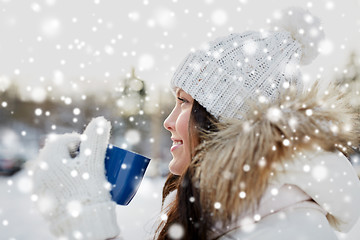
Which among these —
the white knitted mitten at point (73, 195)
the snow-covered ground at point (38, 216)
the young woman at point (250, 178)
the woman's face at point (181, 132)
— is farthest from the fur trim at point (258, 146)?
the snow-covered ground at point (38, 216)

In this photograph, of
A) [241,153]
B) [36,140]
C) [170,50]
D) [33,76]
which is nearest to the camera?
[241,153]

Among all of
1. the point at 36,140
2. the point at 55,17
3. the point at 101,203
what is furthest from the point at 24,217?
the point at 101,203

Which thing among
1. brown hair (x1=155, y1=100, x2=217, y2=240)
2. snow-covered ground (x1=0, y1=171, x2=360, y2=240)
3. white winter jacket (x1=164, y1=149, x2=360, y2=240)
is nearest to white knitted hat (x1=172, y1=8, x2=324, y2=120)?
brown hair (x1=155, y1=100, x2=217, y2=240)

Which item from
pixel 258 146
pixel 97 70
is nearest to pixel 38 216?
pixel 97 70

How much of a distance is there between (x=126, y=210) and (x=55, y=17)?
1663mm

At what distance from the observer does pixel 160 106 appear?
9.38 ft

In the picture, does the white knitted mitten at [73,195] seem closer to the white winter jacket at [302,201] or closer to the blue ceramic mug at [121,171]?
the blue ceramic mug at [121,171]

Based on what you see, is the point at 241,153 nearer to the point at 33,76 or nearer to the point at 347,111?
the point at 347,111

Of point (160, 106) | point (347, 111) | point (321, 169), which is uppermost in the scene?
point (347, 111)

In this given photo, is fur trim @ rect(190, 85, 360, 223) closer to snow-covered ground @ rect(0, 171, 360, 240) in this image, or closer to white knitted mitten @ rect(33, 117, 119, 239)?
white knitted mitten @ rect(33, 117, 119, 239)

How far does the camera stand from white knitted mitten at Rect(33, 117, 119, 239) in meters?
0.74

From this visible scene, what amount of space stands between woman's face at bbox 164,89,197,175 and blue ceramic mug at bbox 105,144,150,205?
0.38 feet

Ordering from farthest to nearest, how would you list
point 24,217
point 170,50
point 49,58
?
point 24,217
point 49,58
point 170,50

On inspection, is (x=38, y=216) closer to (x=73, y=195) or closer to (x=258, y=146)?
(x=73, y=195)
